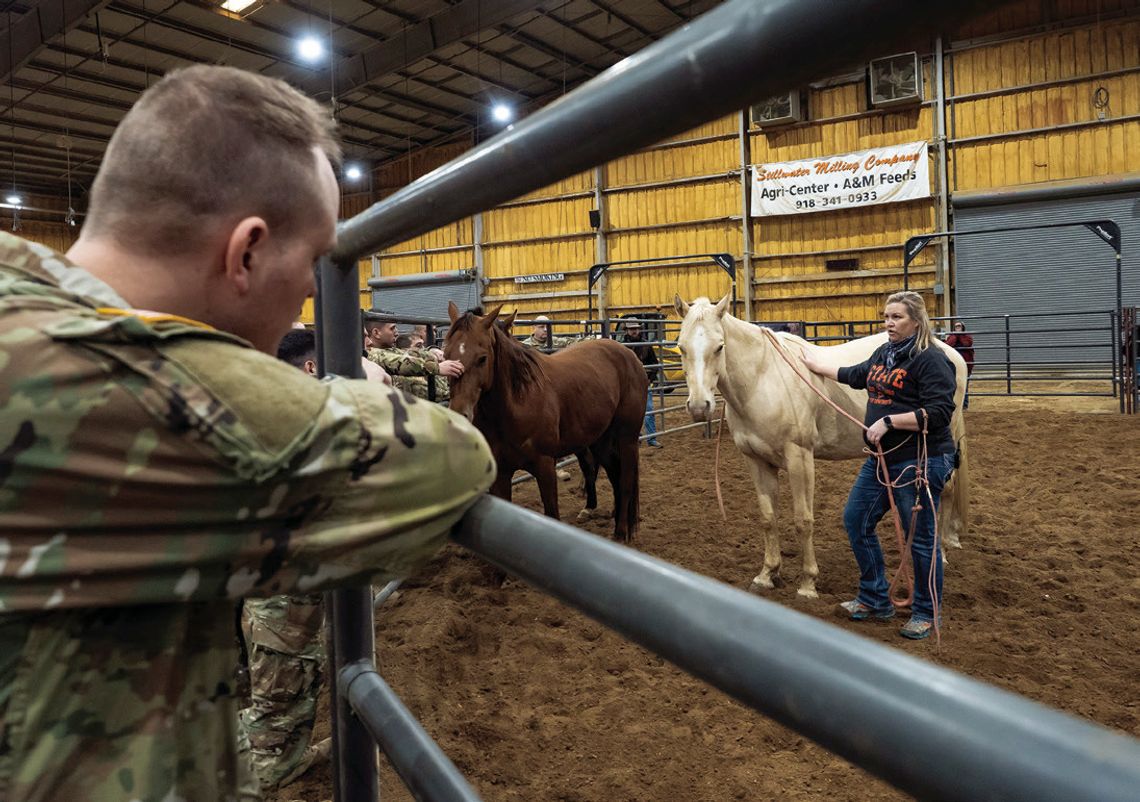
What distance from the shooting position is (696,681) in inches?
129

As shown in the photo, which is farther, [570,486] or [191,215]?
[570,486]

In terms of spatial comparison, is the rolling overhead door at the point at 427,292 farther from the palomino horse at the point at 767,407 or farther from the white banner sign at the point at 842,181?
the palomino horse at the point at 767,407

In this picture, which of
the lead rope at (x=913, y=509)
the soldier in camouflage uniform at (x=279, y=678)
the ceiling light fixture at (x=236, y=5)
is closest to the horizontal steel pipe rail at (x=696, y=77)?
the soldier in camouflage uniform at (x=279, y=678)

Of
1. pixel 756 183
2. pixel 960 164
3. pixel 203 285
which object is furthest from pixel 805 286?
pixel 203 285

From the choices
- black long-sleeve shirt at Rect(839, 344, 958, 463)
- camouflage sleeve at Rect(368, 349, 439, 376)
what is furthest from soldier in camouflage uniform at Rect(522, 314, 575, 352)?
black long-sleeve shirt at Rect(839, 344, 958, 463)

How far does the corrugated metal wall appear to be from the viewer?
13203 mm

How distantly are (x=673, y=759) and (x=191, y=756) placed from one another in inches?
88.1

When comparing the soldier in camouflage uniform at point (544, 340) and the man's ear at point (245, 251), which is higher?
the soldier in camouflage uniform at point (544, 340)

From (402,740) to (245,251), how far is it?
57 cm

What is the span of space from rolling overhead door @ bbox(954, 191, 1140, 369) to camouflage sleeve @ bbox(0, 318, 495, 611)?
48.6 feet

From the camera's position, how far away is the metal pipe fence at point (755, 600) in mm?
288

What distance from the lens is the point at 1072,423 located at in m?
8.35

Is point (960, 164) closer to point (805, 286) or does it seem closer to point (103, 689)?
point (805, 286)

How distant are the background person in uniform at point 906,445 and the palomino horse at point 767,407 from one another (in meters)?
0.43
